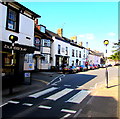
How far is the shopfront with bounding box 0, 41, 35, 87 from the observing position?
33.1ft

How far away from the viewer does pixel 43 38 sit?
2475cm

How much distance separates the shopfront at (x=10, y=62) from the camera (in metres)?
10.1

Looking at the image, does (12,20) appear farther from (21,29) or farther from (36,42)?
(36,42)

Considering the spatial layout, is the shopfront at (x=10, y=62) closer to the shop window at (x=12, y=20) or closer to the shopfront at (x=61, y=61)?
the shop window at (x=12, y=20)

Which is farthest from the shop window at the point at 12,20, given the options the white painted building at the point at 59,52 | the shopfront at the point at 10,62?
the white painted building at the point at 59,52

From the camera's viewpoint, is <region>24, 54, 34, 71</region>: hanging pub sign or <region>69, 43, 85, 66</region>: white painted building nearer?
<region>24, 54, 34, 71</region>: hanging pub sign

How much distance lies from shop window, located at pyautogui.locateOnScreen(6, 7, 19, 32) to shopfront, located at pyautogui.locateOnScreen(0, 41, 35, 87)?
7.70ft

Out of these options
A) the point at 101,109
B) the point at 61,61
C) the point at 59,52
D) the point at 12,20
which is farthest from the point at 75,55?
the point at 101,109

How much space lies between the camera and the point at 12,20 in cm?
1289

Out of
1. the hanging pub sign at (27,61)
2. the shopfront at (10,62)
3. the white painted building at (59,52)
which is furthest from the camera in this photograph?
the white painted building at (59,52)

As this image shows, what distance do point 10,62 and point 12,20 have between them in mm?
4034

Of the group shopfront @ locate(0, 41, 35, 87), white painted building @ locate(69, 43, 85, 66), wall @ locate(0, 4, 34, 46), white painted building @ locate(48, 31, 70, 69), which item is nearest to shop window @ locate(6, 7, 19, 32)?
wall @ locate(0, 4, 34, 46)

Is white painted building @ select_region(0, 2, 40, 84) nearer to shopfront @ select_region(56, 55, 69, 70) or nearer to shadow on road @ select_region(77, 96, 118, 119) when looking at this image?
shadow on road @ select_region(77, 96, 118, 119)

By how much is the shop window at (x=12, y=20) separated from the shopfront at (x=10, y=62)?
2.35m
